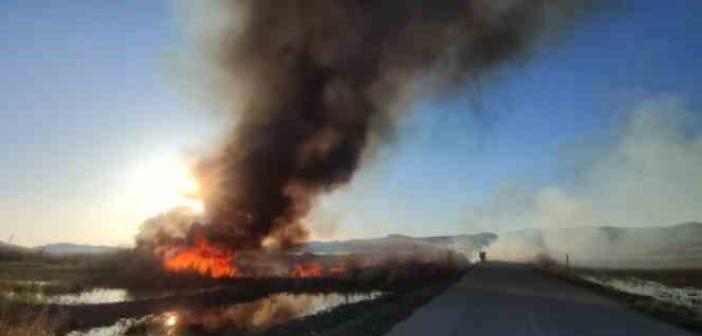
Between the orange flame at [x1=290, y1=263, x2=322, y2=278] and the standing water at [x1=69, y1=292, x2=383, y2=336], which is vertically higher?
the orange flame at [x1=290, y1=263, x2=322, y2=278]

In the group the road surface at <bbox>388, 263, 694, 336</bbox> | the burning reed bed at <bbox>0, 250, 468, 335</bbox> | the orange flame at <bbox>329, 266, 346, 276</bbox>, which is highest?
the orange flame at <bbox>329, 266, 346, 276</bbox>

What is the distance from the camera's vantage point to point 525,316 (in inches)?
938

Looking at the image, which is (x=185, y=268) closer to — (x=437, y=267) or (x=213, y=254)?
(x=213, y=254)

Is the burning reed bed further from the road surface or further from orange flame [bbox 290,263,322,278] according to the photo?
the road surface


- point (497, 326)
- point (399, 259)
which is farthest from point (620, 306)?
point (399, 259)

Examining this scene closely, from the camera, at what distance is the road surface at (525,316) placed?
2028cm

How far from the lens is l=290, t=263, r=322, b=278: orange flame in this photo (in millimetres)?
53722

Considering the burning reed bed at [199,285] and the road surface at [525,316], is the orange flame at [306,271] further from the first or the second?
the road surface at [525,316]

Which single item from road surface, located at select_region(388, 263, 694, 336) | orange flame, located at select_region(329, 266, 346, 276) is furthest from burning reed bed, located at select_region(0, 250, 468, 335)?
road surface, located at select_region(388, 263, 694, 336)

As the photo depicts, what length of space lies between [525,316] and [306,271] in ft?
110

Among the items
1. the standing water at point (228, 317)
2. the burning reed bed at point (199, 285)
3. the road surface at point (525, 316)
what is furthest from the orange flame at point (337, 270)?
the road surface at point (525, 316)

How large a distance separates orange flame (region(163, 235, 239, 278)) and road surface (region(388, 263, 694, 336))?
19800mm

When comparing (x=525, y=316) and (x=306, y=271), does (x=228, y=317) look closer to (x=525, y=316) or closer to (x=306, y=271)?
(x=525, y=316)

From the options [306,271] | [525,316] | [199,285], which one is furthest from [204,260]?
[525,316]
